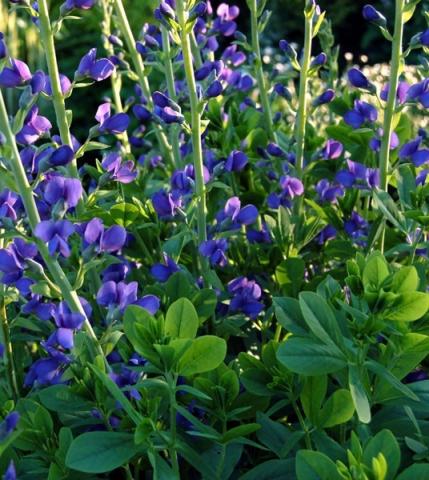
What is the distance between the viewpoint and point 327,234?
171 cm

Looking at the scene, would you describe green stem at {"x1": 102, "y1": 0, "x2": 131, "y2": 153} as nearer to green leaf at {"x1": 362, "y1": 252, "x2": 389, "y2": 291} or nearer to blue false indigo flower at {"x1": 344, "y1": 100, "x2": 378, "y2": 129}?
blue false indigo flower at {"x1": 344, "y1": 100, "x2": 378, "y2": 129}

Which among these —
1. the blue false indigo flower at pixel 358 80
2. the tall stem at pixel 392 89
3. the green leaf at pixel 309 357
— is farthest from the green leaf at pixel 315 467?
the blue false indigo flower at pixel 358 80

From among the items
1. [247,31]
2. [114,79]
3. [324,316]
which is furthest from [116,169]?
[247,31]

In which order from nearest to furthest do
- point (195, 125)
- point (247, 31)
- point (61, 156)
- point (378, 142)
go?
point (61, 156)
point (195, 125)
point (378, 142)
point (247, 31)

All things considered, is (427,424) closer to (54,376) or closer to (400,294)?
(400,294)

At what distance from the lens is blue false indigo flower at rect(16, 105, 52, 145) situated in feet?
4.55

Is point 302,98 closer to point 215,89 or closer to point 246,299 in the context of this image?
point 215,89

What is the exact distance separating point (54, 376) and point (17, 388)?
0.17 metres

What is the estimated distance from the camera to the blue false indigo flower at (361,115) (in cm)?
166

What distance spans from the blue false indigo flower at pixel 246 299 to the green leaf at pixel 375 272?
35 centimetres

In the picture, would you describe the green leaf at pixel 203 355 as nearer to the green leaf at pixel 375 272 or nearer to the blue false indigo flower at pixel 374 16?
the green leaf at pixel 375 272

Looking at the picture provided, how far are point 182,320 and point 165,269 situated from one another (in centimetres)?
32

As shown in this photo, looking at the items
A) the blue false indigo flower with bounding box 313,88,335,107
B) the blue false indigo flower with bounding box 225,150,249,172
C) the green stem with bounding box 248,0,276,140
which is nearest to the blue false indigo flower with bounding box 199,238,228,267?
the blue false indigo flower with bounding box 225,150,249,172

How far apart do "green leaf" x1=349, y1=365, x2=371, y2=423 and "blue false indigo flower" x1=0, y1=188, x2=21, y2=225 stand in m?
0.54
